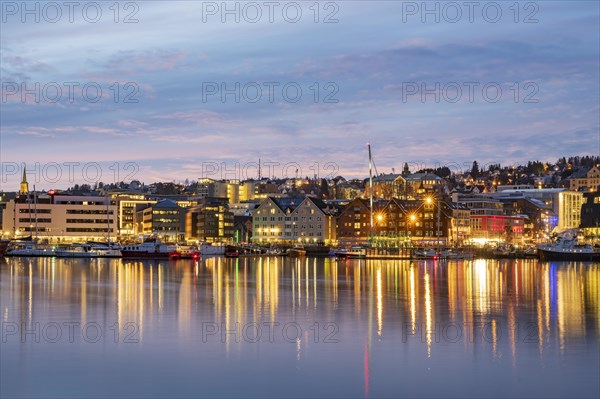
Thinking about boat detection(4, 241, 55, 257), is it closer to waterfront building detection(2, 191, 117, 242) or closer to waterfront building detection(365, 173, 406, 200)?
waterfront building detection(2, 191, 117, 242)

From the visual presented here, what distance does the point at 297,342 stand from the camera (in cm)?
2244

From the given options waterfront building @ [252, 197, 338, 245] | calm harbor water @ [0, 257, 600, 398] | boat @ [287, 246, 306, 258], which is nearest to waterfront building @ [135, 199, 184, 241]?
waterfront building @ [252, 197, 338, 245]

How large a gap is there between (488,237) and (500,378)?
10835 centimetres

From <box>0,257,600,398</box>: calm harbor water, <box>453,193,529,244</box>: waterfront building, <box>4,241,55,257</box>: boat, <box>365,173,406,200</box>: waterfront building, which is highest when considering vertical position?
<box>365,173,406,200</box>: waterfront building

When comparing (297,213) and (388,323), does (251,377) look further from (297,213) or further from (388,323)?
(297,213)

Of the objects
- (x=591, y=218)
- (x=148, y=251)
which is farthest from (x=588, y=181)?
(x=148, y=251)

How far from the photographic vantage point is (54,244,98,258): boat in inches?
3337

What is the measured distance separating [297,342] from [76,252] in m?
67.4

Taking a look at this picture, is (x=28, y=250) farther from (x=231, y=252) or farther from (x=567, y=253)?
(x=567, y=253)

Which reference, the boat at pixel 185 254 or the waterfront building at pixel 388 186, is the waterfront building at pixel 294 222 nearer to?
the boat at pixel 185 254

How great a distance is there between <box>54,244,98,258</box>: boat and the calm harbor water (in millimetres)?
45508

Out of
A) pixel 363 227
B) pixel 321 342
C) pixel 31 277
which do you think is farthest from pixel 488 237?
pixel 321 342

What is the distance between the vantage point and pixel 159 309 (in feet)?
99.4

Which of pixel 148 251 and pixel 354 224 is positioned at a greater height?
pixel 354 224
